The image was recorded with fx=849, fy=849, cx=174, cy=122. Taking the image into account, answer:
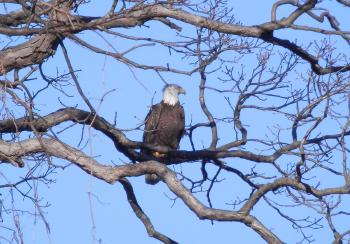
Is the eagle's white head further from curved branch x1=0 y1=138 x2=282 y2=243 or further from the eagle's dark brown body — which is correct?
curved branch x1=0 y1=138 x2=282 y2=243

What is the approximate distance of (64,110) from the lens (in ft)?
18.4

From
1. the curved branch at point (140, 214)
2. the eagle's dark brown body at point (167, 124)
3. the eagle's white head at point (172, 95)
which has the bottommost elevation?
the curved branch at point (140, 214)

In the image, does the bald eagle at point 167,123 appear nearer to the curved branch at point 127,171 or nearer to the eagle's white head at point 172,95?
the eagle's white head at point 172,95

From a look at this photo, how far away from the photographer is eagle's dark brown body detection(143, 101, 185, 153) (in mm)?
8547

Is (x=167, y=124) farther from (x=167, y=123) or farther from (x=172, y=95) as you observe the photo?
(x=172, y=95)

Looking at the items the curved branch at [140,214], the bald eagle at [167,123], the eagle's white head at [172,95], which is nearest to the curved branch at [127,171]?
the curved branch at [140,214]

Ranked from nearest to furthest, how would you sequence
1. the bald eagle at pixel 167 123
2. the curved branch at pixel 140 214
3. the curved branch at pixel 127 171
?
the curved branch at pixel 127 171
the curved branch at pixel 140 214
the bald eagle at pixel 167 123

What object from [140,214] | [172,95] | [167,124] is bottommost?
[140,214]

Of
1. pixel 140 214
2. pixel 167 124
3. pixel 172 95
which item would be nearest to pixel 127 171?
pixel 140 214

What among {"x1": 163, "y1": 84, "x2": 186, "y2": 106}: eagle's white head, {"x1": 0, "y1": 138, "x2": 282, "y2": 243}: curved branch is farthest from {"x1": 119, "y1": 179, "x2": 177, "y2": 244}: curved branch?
{"x1": 163, "y1": 84, "x2": 186, "y2": 106}: eagle's white head

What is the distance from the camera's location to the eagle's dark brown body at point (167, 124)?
8.55 m

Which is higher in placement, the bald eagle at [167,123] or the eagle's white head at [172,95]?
the eagle's white head at [172,95]

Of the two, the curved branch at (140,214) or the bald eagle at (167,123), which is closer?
the curved branch at (140,214)

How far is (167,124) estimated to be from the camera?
28.0 ft
